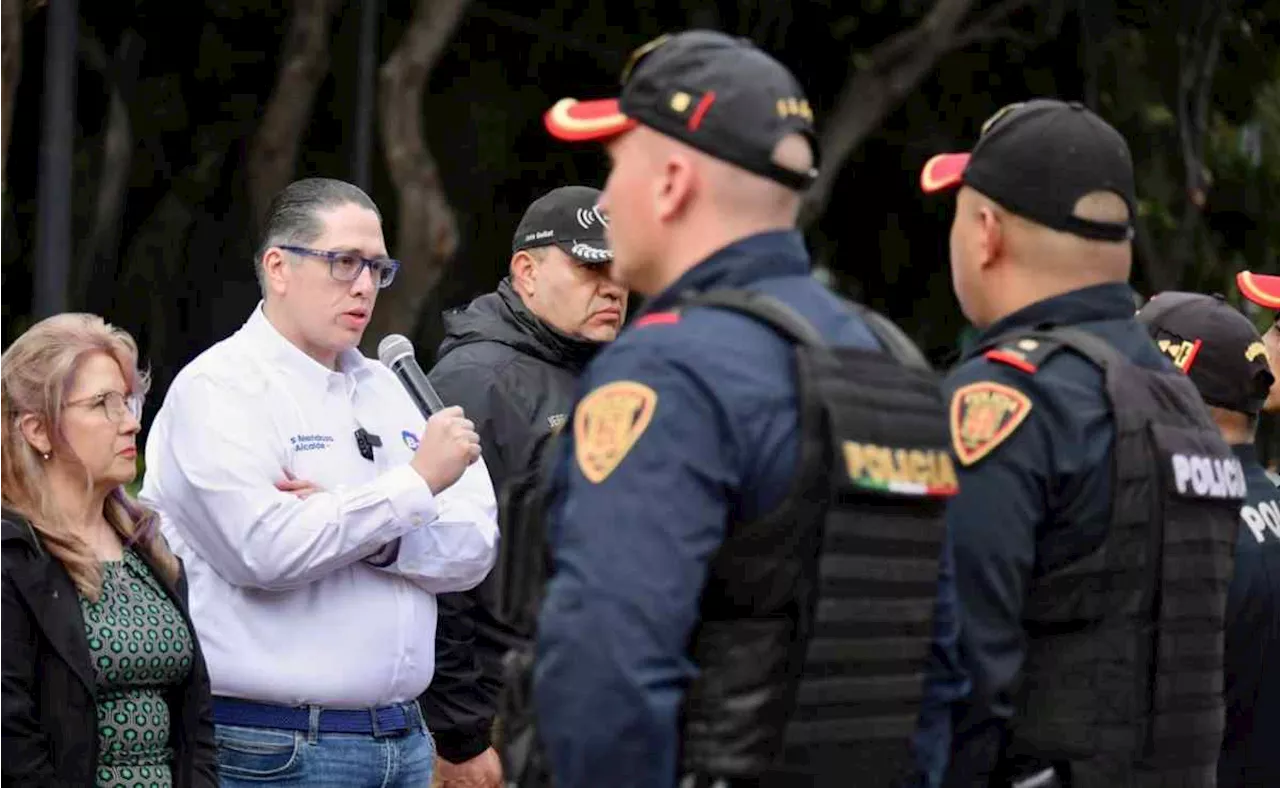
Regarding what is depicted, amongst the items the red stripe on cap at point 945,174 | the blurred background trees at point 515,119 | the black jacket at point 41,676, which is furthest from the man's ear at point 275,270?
the blurred background trees at point 515,119

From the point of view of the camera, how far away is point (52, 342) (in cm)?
511

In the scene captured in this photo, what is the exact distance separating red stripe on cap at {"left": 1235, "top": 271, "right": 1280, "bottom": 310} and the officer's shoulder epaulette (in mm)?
2351

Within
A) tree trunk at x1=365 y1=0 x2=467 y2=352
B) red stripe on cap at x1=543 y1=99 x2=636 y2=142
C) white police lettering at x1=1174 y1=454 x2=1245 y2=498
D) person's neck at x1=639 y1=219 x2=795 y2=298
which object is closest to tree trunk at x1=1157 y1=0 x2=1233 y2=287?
tree trunk at x1=365 y1=0 x2=467 y2=352

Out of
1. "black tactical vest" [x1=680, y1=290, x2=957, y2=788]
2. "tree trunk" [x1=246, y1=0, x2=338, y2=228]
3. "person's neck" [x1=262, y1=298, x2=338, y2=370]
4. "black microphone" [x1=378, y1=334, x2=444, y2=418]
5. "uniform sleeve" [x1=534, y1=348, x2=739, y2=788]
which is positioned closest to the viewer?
"uniform sleeve" [x1=534, y1=348, x2=739, y2=788]

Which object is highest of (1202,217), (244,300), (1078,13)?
(1078,13)

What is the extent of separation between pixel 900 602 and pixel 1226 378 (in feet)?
6.58

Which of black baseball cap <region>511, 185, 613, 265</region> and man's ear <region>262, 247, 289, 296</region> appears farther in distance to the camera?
black baseball cap <region>511, 185, 613, 265</region>

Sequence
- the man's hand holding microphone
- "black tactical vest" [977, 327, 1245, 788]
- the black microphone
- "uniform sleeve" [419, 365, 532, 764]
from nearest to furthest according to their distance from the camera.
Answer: "black tactical vest" [977, 327, 1245, 788], the man's hand holding microphone, the black microphone, "uniform sleeve" [419, 365, 532, 764]

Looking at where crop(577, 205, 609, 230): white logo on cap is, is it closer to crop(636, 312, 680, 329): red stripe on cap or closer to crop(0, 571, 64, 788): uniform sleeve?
crop(0, 571, 64, 788): uniform sleeve

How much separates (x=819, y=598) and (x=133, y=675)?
2.10m

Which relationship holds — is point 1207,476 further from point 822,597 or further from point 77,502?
→ point 77,502

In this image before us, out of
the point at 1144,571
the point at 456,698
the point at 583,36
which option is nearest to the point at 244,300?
the point at 583,36

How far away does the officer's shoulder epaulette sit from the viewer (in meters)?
3.94

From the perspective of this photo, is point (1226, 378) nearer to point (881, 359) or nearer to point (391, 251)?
point (881, 359)
